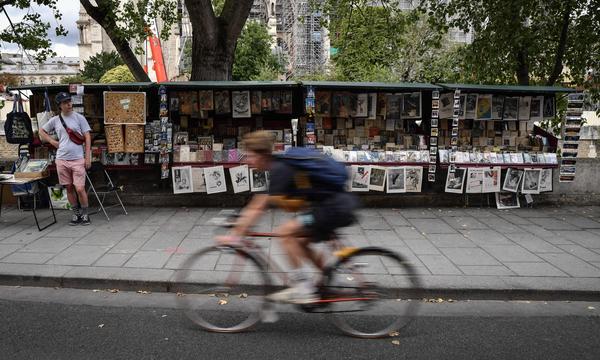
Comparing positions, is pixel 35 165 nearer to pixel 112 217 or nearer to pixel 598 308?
pixel 112 217

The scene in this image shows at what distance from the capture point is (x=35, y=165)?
7.53 meters

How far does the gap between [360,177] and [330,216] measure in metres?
4.89

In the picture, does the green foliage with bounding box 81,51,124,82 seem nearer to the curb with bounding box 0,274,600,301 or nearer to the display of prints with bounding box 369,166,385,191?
the display of prints with bounding box 369,166,385,191

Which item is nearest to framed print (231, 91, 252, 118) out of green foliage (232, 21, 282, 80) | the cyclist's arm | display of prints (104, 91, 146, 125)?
display of prints (104, 91, 146, 125)

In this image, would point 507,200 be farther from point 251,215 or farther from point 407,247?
point 251,215

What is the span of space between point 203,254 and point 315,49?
5432 cm

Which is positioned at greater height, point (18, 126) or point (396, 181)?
point (18, 126)

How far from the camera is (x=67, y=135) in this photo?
6.89 m

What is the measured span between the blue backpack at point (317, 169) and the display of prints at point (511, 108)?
668cm

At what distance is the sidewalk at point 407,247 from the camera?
195 inches

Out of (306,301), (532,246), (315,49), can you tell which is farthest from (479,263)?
(315,49)

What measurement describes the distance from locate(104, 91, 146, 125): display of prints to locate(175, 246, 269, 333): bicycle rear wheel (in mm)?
4651

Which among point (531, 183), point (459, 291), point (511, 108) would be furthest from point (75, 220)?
point (511, 108)

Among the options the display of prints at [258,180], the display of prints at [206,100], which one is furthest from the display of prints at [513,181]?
the display of prints at [206,100]
